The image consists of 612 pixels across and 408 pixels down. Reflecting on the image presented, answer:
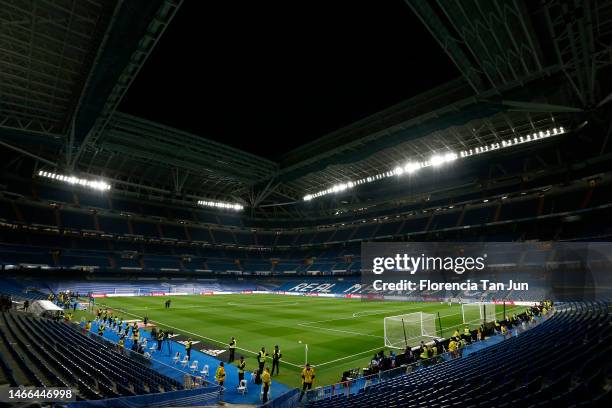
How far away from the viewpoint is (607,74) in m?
30.6

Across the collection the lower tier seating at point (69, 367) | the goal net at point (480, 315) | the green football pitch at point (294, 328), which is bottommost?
the green football pitch at point (294, 328)

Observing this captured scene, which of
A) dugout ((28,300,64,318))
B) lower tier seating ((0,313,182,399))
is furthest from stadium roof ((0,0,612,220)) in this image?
lower tier seating ((0,313,182,399))

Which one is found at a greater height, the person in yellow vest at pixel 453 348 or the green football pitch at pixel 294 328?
the person in yellow vest at pixel 453 348

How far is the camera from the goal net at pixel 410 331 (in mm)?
22222

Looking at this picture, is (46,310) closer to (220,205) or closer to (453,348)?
(453,348)

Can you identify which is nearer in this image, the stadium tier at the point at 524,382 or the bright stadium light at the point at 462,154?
the stadium tier at the point at 524,382

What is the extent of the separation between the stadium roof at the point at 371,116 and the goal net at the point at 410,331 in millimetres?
20663

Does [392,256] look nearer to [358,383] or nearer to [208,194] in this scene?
[208,194]

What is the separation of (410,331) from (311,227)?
60.6 metres

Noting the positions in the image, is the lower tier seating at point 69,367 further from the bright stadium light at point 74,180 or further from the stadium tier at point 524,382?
the bright stadium light at point 74,180

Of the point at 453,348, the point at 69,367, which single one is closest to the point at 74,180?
the point at 69,367

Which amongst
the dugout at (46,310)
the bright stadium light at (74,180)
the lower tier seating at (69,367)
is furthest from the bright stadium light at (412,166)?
the bright stadium light at (74,180)

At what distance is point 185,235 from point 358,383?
6459 centimetres

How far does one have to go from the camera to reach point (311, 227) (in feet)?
275
